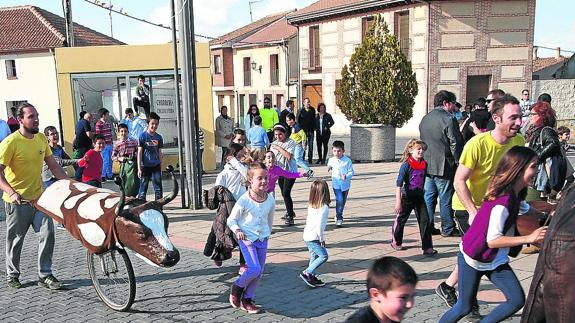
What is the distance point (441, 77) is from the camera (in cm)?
2750

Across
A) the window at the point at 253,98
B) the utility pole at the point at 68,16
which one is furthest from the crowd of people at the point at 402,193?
the window at the point at 253,98

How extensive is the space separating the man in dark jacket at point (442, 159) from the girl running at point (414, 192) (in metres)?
0.46

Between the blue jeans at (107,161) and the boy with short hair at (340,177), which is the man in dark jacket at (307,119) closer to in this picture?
the blue jeans at (107,161)

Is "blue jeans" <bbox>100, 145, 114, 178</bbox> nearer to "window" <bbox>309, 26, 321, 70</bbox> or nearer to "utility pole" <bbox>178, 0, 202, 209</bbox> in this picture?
"utility pole" <bbox>178, 0, 202, 209</bbox>

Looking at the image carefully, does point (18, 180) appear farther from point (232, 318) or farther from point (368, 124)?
point (368, 124)

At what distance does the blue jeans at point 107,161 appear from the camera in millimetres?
13259

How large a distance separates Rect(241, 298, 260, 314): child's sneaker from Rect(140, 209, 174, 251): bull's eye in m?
0.94

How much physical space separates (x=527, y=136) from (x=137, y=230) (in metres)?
5.26

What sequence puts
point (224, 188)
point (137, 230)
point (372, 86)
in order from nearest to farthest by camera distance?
point (137, 230) < point (224, 188) < point (372, 86)

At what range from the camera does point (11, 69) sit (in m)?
41.8

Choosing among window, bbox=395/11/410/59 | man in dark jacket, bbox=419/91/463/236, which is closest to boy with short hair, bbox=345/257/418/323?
man in dark jacket, bbox=419/91/463/236

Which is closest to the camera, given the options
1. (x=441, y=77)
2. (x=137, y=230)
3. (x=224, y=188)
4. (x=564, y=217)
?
(x=564, y=217)

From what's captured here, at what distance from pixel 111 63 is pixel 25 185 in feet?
28.4

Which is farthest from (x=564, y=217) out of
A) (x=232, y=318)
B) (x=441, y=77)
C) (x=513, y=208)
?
(x=441, y=77)
